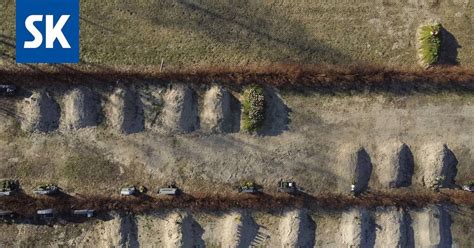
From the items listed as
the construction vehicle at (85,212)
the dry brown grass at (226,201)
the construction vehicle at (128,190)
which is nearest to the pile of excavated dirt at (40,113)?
the dry brown grass at (226,201)

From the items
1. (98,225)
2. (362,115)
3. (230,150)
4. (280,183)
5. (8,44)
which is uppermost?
(8,44)

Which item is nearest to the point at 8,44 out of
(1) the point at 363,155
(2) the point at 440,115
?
(1) the point at 363,155

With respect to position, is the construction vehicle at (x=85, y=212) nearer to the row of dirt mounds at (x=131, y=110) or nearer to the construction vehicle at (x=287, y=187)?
the row of dirt mounds at (x=131, y=110)

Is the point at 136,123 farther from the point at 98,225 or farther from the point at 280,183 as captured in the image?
the point at 280,183

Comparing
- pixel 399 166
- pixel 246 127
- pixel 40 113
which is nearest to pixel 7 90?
pixel 40 113

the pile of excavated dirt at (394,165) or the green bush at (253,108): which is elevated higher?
the green bush at (253,108)

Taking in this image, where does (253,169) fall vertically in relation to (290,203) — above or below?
above

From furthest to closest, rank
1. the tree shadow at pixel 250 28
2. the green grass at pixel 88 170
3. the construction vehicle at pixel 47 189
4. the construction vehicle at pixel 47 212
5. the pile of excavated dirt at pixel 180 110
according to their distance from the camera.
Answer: the tree shadow at pixel 250 28 < the green grass at pixel 88 170 < the pile of excavated dirt at pixel 180 110 < the construction vehicle at pixel 47 189 < the construction vehicle at pixel 47 212

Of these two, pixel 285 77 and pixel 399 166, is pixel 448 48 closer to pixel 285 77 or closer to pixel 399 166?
pixel 399 166
